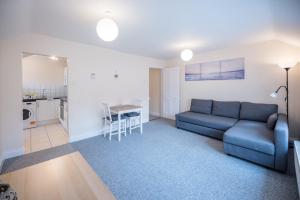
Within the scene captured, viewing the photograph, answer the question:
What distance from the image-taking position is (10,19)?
2057 mm

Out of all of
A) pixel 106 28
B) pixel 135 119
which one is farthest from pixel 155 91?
pixel 106 28

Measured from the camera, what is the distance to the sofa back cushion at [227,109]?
12.3ft

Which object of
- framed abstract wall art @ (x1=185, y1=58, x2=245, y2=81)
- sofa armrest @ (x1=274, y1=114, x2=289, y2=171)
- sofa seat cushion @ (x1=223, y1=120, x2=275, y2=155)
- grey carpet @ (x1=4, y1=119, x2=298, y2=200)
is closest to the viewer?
grey carpet @ (x1=4, y1=119, x2=298, y2=200)

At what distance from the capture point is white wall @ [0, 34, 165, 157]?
8.76 feet

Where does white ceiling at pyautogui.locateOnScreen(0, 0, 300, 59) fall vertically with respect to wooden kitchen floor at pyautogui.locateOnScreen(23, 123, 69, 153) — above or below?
above

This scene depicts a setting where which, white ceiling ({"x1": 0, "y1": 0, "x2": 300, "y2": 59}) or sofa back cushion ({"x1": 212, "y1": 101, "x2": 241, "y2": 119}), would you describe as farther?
sofa back cushion ({"x1": 212, "y1": 101, "x2": 241, "y2": 119})

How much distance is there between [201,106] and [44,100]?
507 centimetres

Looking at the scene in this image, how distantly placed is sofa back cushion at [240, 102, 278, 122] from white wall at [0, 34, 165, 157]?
294 centimetres

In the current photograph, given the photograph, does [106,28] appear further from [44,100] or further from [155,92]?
[155,92]

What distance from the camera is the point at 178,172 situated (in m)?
2.24

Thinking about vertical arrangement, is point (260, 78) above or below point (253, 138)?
above

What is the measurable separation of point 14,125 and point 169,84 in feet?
14.7

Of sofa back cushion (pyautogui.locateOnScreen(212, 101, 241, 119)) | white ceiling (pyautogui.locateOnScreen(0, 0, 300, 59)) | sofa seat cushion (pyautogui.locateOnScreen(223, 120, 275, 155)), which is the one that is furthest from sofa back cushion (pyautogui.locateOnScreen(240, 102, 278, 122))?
white ceiling (pyautogui.locateOnScreen(0, 0, 300, 59))

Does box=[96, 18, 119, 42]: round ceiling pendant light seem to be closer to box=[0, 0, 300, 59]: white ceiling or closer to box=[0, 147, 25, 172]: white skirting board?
box=[0, 0, 300, 59]: white ceiling
